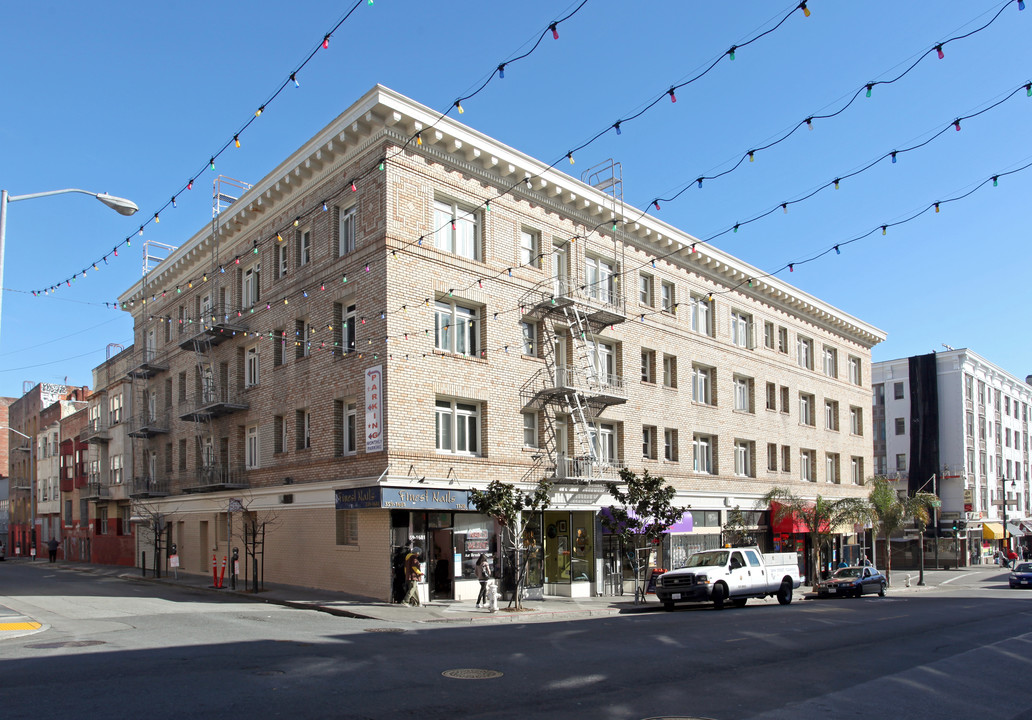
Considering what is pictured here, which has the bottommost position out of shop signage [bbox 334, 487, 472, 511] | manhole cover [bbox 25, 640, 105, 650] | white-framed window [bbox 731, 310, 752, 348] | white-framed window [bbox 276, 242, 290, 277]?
manhole cover [bbox 25, 640, 105, 650]

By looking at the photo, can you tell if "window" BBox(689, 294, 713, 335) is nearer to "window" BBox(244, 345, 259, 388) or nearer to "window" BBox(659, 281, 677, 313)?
"window" BBox(659, 281, 677, 313)

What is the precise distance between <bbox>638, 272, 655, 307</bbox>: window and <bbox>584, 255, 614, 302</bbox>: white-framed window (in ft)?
5.50

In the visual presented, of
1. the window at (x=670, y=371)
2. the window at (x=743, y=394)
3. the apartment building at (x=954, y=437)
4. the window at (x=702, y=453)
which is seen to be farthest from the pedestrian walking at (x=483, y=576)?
the apartment building at (x=954, y=437)

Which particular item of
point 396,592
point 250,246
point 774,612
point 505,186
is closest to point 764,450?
point 774,612

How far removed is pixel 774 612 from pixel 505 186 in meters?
15.1

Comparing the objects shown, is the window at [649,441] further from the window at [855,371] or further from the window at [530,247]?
the window at [855,371]

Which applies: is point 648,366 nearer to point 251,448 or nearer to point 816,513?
point 816,513

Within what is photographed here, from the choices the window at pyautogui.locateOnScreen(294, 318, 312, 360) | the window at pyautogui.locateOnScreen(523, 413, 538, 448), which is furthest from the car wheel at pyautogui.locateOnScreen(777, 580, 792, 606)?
the window at pyautogui.locateOnScreen(294, 318, 312, 360)

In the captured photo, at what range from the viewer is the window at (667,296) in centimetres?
3253

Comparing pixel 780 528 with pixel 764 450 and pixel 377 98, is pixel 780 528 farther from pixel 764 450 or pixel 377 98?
pixel 377 98

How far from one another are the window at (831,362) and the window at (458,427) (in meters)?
26.3

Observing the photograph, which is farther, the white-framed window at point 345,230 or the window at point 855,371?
the window at point 855,371

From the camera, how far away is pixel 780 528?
36.2 m

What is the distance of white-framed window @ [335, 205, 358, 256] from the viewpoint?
24.8 meters
